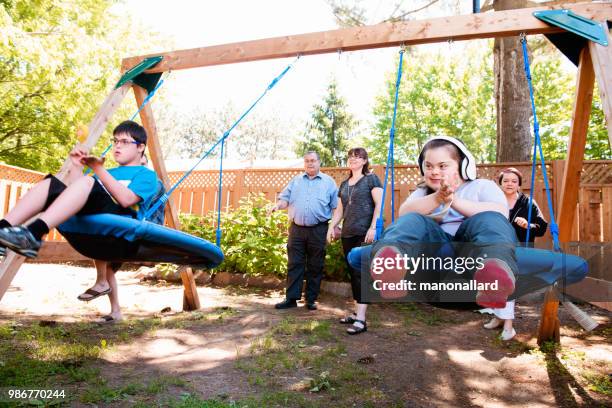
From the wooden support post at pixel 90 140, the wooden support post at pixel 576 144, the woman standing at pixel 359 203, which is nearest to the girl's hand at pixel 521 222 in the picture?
the wooden support post at pixel 576 144

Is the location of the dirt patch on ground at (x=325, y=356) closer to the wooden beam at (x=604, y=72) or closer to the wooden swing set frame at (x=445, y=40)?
the wooden swing set frame at (x=445, y=40)

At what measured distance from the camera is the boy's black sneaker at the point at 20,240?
1.92 meters

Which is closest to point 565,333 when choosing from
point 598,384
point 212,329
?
point 598,384

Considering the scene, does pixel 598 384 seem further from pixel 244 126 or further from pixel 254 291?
pixel 244 126

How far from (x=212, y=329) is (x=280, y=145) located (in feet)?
132

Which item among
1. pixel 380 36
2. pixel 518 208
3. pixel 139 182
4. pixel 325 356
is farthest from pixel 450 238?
pixel 518 208

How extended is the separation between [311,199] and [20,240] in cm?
294

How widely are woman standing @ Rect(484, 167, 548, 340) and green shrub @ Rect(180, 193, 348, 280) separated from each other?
85.9 inches

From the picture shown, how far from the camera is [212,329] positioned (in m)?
3.67

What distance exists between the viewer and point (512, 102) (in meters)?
6.38

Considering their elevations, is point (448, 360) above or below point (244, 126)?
below

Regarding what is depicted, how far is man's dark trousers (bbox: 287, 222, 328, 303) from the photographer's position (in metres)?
4.61

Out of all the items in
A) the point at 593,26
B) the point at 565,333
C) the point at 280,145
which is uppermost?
the point at 280,145

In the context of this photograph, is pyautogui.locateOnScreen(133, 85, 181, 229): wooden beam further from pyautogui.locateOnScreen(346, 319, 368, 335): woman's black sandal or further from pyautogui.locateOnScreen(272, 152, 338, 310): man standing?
pyautogui.locateOnScreen(346, 319, 368, 335): woman's black sandal
